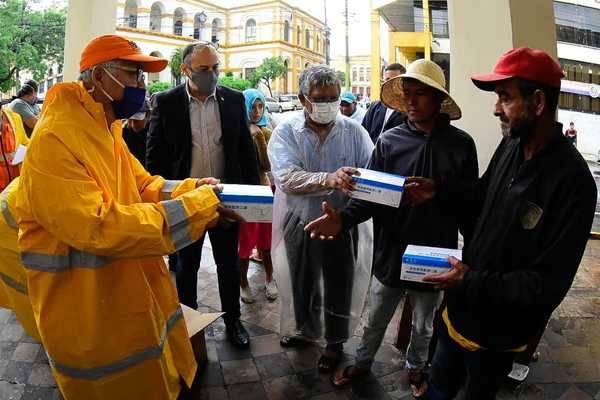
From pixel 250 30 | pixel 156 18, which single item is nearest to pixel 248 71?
pixel 250 30

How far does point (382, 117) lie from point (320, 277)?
1976 mm

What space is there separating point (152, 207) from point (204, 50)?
1.43 metres

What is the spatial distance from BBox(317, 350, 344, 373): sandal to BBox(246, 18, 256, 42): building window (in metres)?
40.7

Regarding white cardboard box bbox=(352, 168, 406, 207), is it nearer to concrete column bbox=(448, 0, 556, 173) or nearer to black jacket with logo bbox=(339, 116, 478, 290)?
black jacket with logo bbox=(339, 116, 478, 290)

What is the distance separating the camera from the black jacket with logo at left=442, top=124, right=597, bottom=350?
134 cm

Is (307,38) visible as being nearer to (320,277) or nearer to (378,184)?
(320,277)

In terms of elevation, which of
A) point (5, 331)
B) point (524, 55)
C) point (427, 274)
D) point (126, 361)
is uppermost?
point (524, 55)

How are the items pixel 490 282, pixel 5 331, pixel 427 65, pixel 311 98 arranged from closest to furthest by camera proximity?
pixel 490 282, pixel 427 65, pixel 311 98, pixel 5 331

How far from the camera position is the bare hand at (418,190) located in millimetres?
2008

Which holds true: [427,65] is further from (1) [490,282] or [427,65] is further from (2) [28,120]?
(2) [28,120]

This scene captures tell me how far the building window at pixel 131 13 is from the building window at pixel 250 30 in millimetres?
10202

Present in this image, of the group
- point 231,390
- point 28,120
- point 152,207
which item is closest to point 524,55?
point 152,207

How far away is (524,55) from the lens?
1469 millimetres

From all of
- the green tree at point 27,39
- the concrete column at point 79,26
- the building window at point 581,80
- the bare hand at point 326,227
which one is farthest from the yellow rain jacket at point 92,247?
the building window at point 581,80
